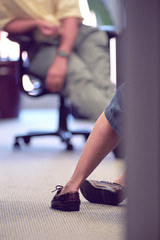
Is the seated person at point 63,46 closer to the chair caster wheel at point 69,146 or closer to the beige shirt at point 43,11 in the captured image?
the beige shirt at point 43,11

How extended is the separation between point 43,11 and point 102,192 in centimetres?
114

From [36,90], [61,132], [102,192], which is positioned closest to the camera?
[102,192]

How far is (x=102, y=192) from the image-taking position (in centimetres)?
121

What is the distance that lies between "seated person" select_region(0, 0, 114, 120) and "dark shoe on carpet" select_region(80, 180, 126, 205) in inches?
31.0

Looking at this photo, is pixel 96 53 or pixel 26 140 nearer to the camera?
pixel 96 53

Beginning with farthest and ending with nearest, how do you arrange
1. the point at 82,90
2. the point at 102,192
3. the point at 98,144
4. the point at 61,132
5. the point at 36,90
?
the point at 61,132, the point at 36,90, the point at 82,90, the point at 102,192, the point at 98,144

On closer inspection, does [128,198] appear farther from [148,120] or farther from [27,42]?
[27,42]

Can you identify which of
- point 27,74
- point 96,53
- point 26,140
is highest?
point 96,53

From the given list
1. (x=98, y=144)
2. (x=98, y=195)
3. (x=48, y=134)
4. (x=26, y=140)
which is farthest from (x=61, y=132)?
(x=98, y=144)

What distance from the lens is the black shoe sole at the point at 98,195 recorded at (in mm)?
1188

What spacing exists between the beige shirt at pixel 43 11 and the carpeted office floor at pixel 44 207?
24.2 inches

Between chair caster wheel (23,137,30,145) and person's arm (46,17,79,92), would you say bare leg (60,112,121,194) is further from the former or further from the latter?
chair caster wheel (23,137,30,145)

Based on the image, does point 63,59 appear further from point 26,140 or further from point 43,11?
point 26,140

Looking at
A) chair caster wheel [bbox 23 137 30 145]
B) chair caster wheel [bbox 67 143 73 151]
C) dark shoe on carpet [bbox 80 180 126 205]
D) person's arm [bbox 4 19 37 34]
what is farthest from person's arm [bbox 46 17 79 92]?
dark shoe on carpet [bbox 80 180 126 205]
